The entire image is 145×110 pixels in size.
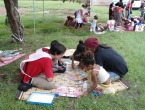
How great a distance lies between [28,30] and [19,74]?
4.33 metres

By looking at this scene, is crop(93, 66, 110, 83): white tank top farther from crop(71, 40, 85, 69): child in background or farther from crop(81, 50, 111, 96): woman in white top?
crop(71, 40, 85, 69): child in background

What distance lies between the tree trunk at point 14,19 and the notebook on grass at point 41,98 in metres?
3.27

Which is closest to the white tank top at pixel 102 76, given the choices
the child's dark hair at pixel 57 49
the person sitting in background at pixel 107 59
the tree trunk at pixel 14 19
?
the person sitting in background at pixel 107 59

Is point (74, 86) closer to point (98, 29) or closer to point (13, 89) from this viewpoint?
point (13, 89)

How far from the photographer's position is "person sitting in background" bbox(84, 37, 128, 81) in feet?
11.3

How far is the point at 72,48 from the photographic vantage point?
5625mm

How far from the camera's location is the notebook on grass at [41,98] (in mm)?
2857

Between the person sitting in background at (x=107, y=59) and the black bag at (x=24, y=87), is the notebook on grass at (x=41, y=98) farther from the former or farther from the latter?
the person sitting in background at (x=107, y=59)

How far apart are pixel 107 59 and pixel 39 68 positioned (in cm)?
119

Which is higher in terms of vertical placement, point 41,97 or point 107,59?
point 107,59

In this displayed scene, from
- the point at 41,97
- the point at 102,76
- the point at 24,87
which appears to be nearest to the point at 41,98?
the point at 41,97

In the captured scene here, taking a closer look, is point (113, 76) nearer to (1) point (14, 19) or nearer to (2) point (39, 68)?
(2) point (39, 68)

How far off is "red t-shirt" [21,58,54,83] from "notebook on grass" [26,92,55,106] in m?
0.30

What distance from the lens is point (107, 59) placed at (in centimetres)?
350
